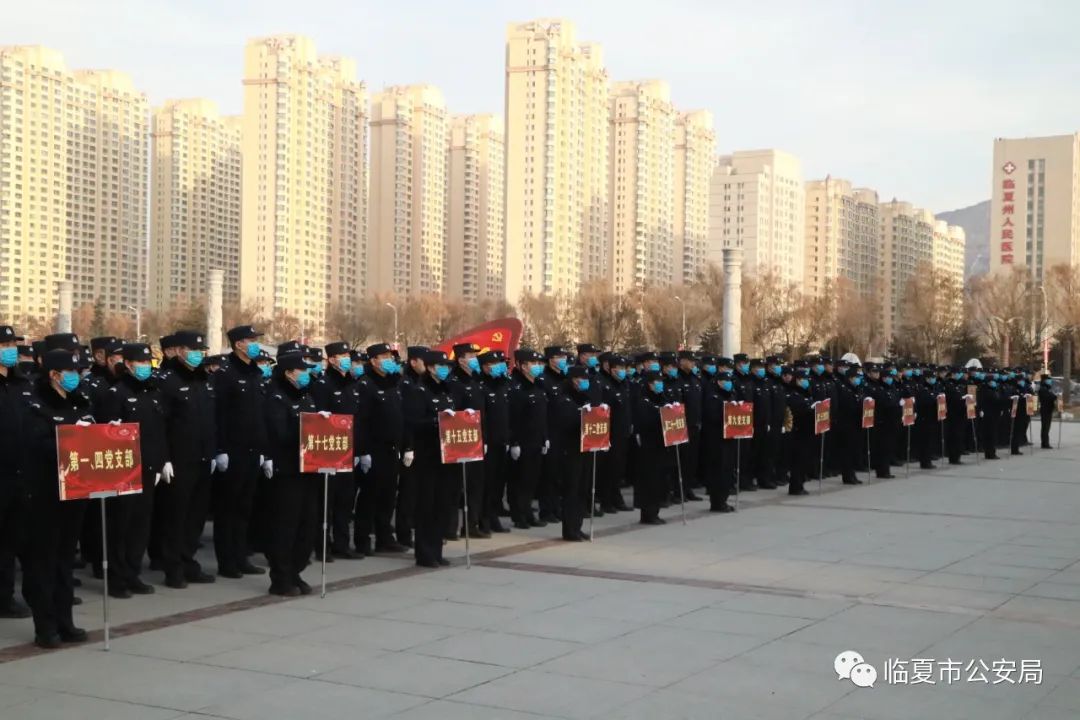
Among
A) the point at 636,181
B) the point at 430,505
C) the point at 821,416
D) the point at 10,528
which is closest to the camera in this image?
the point at 10,528

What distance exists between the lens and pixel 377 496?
455 inches

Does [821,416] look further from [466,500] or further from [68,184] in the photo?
[68,184]

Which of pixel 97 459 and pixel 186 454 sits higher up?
pixel 97 459

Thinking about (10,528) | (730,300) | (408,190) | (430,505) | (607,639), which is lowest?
(607,639)

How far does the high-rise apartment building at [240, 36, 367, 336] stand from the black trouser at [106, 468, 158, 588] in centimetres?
7836

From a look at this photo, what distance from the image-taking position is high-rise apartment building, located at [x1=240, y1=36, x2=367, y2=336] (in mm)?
90938

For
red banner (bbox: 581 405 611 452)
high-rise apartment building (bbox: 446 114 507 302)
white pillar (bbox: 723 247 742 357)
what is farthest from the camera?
high-rise apartment building (bbox: 446 114 507 302)

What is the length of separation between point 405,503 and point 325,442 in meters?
1.99

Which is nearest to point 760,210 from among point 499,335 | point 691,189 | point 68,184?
point 691,189

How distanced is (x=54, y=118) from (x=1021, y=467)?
81695 millimetres

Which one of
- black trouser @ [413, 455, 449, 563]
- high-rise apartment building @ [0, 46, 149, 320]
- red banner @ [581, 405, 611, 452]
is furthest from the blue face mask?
high-rise apartment building @ [0, 46, 149, 320]

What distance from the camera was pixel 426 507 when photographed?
10773mm

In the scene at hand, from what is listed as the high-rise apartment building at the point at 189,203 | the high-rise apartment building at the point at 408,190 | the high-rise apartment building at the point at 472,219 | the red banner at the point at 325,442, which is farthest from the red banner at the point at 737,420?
the high-rise apartment building at the point at 472,219

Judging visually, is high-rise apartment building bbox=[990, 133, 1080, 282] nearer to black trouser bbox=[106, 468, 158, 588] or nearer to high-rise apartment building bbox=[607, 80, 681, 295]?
high-rise apartment building bbox=[607, 80, 681, 295]
